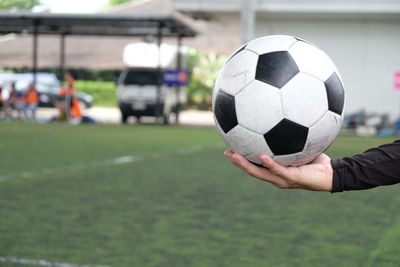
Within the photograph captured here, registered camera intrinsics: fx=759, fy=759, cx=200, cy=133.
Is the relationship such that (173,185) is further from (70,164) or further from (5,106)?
(5,106)

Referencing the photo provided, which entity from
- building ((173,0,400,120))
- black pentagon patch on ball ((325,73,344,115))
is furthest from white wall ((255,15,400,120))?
black pentagon patch on ball ((325,73,344,115))

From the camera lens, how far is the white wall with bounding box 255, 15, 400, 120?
87.8ft

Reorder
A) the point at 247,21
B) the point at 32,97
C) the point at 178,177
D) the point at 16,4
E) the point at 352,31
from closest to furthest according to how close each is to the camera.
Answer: the point at 178,177 < the point at 247,21 < the point at 352,31 < the point at 32,97 < the point at 16,4

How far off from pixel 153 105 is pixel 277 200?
19282 millimetres

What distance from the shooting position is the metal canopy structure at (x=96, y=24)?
25922 mm

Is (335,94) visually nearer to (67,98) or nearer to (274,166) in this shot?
(274,166)

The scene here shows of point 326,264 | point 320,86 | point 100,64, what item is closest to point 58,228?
point 326,264

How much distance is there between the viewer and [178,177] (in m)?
11.2

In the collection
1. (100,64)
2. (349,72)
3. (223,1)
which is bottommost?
(100,64)

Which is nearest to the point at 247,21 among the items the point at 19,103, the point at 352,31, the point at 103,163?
the point at 352,31

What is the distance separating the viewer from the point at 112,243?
248 inches

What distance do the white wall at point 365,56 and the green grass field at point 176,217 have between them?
14436 mm

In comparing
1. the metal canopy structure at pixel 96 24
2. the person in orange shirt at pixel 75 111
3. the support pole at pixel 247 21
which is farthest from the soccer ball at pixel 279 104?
the person in orange shirt at pixel 75 111

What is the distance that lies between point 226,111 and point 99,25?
25.4 metres
